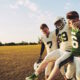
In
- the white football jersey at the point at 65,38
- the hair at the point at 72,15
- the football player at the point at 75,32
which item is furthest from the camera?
the white football jersey at the point at 65,38

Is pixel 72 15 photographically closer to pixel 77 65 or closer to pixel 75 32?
pixel 75 32

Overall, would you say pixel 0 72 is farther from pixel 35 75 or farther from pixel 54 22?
pixel 54 22

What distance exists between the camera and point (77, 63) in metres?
8.05

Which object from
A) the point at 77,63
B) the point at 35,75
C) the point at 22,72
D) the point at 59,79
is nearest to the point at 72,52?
the point at 77,63

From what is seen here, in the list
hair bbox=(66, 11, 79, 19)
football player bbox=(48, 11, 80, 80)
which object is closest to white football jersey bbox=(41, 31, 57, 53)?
football player bbox=(48, 11, 80, 80)

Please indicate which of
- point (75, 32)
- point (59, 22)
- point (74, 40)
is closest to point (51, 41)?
point (59, 22)

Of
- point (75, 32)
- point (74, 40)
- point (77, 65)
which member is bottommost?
point (77, 65)

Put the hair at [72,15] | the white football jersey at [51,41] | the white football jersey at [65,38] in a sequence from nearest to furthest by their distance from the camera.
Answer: the hair at [72,15]
the white football jersey at [65,38]
the white football jersey at [51,41]

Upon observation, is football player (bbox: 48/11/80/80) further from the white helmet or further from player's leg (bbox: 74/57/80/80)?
the white helmet

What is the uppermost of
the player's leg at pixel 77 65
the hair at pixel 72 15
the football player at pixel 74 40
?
the hair at pixel 72 15

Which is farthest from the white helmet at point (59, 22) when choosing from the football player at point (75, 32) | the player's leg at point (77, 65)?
the player's leg at point (77, 65)

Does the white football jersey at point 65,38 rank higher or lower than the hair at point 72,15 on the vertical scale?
lower

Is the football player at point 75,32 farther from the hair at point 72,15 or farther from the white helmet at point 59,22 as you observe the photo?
the white helmet at point 59,22

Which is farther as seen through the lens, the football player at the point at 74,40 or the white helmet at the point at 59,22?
the white helmet at the point at 59,22
